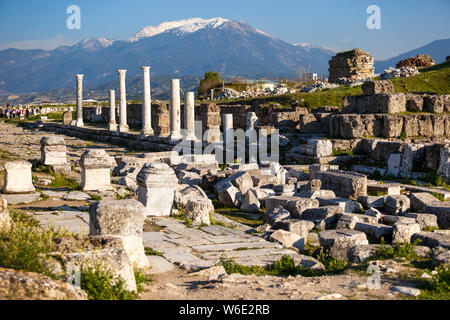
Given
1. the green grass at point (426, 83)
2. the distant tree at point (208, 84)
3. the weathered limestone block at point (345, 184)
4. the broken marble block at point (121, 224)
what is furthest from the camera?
the distant tree at point (208, 84)

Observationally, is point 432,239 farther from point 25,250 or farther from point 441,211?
point 25,250

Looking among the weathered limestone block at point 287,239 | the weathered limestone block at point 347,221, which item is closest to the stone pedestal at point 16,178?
the weathered limestone block at point 287,239

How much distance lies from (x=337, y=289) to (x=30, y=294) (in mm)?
3224

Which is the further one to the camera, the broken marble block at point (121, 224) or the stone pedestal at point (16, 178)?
the stone pedestal at point (16, 178)

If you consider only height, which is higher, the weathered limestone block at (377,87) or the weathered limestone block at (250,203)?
the weathered limestone block at (377,87)

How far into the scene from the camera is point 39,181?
13.5 metres

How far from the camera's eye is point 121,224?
660 cm

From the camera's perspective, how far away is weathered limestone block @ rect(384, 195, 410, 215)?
11.1 meters

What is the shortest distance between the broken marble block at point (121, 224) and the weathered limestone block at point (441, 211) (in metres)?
6.44

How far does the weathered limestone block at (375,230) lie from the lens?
8.93m

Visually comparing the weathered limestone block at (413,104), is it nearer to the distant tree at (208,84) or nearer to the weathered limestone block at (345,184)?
the weathered limestone block at (345,184)

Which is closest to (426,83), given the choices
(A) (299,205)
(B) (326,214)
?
(A) (299,205)

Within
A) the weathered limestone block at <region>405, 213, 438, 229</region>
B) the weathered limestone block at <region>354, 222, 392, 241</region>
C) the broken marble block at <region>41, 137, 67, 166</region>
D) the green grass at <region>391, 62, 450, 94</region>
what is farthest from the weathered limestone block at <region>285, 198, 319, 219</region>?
the green grass at <region>391, 62, 450, 94</region>
